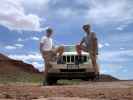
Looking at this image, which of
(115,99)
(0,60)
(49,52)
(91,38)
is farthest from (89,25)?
(0,60)

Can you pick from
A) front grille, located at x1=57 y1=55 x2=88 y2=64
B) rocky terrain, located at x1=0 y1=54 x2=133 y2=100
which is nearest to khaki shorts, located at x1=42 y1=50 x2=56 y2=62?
rocky terrain, located at x1=0 y1=54 x2=133 y2=100

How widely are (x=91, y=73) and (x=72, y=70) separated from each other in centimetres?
80

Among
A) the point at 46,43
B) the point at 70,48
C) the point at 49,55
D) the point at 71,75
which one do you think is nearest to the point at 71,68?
the point at 71,75

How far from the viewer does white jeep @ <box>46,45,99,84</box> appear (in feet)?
65.6

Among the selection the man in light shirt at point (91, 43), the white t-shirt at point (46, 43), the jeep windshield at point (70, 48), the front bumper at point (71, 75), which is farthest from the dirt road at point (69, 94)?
the jeep windshield at point (70, 48)

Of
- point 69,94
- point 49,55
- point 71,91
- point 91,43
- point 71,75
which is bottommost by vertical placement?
point 69,94

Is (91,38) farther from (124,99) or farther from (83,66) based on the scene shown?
(124,99)

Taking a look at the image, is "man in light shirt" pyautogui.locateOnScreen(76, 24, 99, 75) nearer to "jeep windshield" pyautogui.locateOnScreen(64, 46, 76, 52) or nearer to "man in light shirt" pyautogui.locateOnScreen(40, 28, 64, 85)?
"man in light shirt" pyautogui.locateOnScreen(40, 28, 64, 85)

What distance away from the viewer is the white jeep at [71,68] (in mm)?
19984

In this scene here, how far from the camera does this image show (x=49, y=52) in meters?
18.8

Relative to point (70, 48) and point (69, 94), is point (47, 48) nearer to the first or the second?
point (70, 48)

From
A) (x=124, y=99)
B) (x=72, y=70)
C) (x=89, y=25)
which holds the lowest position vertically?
(x=124, y=99)

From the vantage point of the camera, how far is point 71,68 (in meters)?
20.3

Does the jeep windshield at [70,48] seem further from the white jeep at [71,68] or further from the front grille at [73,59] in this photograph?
the front grille at [73,59]
